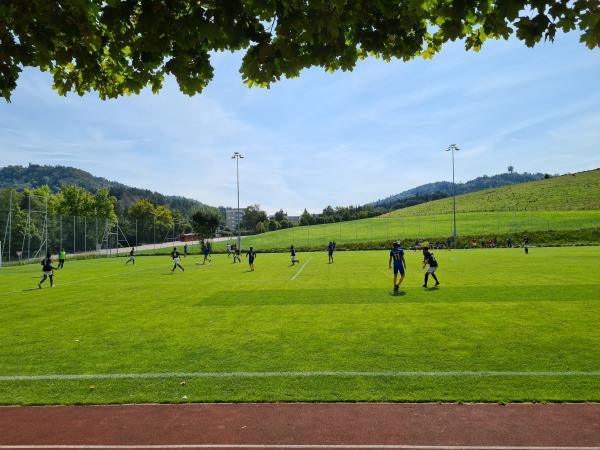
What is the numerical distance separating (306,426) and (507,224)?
276 ft

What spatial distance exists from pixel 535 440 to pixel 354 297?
1089 centimetres

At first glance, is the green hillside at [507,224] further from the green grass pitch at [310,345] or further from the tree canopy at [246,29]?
the tree canopy at [246,29]

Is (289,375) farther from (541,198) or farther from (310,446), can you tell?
(541,198)

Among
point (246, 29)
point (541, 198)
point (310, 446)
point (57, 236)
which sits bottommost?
point (310, 446)

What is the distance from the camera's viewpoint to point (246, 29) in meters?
4.65

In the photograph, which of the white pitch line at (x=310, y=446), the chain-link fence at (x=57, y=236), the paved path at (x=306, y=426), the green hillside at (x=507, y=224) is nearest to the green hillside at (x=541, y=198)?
the green hillside at (x=507, y=224)

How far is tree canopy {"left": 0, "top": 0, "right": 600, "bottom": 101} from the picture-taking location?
4.38m

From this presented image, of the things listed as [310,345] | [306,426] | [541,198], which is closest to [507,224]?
[541,198]

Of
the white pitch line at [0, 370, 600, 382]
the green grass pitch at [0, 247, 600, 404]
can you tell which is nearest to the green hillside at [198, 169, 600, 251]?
the green grass pitch at [0, 247, 600, 404]

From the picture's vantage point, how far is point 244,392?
6.51 m

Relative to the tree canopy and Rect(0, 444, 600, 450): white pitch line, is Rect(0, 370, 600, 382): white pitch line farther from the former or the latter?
the tree canopy

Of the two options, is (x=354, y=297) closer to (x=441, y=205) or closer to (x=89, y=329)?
(x=89, y=329)

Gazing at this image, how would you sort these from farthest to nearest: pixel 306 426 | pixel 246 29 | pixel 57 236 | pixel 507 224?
pixel 507 224
pixel 57 236
pixel 306 426
pixel 246 29

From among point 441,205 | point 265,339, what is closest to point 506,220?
point 441,205
